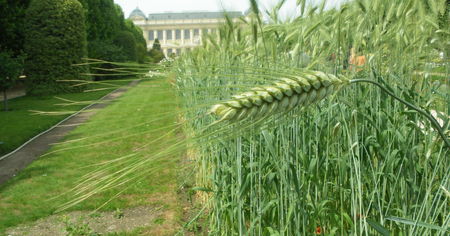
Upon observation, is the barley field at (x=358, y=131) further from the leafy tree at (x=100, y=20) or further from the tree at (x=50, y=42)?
the leafy tree at (x=100, y=20)

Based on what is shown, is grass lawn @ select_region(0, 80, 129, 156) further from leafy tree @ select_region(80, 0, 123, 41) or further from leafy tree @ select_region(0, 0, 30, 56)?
leafy tree @ select_region(80, 0, 123, 41)

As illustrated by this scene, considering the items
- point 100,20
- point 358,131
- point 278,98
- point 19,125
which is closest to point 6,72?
point 19,125

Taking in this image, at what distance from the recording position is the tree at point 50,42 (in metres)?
15.9

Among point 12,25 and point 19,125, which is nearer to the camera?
point 19,125

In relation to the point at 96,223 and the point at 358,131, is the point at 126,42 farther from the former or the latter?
the point at 358,131

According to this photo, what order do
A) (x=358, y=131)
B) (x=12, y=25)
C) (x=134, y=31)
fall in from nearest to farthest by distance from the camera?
(x=358, y=131) < (x=12, y=25) < (x=134, y=31)

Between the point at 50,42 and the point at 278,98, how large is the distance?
16559 mm

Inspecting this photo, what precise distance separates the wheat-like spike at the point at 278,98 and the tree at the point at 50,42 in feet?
51.6

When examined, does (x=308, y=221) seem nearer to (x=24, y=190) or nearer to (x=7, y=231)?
(x=7, y=231)

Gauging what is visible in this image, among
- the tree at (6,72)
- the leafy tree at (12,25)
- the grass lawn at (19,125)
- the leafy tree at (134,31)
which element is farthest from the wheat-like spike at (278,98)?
the leafy tree at (134,31)

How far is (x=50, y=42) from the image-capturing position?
16.0 meters

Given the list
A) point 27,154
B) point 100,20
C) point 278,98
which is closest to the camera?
point 278,98

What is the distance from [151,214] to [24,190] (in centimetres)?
184

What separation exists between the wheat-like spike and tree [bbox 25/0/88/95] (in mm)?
15725
